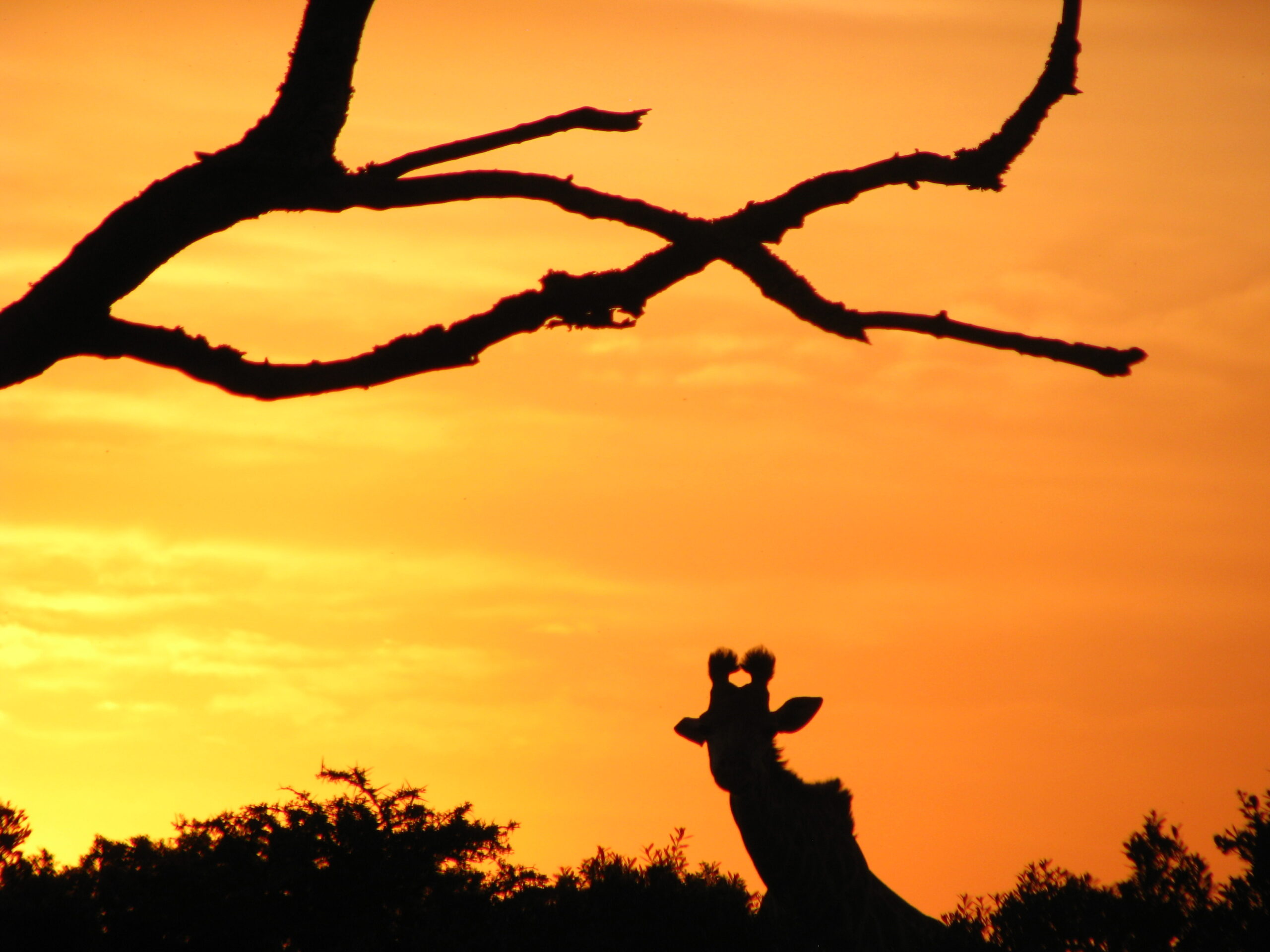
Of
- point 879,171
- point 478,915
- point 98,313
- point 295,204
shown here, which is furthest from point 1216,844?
point 98,313

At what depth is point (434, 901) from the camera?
26.2ft

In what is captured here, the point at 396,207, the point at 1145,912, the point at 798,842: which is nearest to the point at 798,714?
the point at 798,842

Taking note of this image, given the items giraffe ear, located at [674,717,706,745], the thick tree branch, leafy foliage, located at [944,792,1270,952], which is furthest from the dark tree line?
the thick tree branch

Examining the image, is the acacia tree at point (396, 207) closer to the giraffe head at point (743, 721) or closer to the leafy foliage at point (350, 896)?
the leafy foliage at point (350, 896)

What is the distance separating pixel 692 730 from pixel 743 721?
546 mm

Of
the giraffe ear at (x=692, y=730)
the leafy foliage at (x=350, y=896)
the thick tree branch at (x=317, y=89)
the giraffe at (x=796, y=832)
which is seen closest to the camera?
the thick tree branch at (x=317, y=89)

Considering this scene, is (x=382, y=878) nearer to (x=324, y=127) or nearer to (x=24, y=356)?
(x=24, y=356)

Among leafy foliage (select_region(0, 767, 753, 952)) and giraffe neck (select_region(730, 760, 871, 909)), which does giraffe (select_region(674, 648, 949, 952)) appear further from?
leafy foliage (select_region(0, 767, 753, 952))

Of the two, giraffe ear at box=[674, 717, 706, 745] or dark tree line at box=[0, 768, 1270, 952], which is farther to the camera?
giraffe ear at box=[674, 717, 706, 745]

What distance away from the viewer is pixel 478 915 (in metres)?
7.94

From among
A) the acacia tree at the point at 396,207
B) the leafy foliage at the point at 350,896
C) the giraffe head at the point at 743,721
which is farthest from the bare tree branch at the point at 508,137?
the giraffe head at the point at 743,721

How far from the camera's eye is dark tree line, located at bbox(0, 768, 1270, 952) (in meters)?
7.84

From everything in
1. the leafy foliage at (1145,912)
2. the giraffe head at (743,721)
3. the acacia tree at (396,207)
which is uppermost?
the acacia tree at (396,207)

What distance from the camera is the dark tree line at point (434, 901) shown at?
7.84 m
